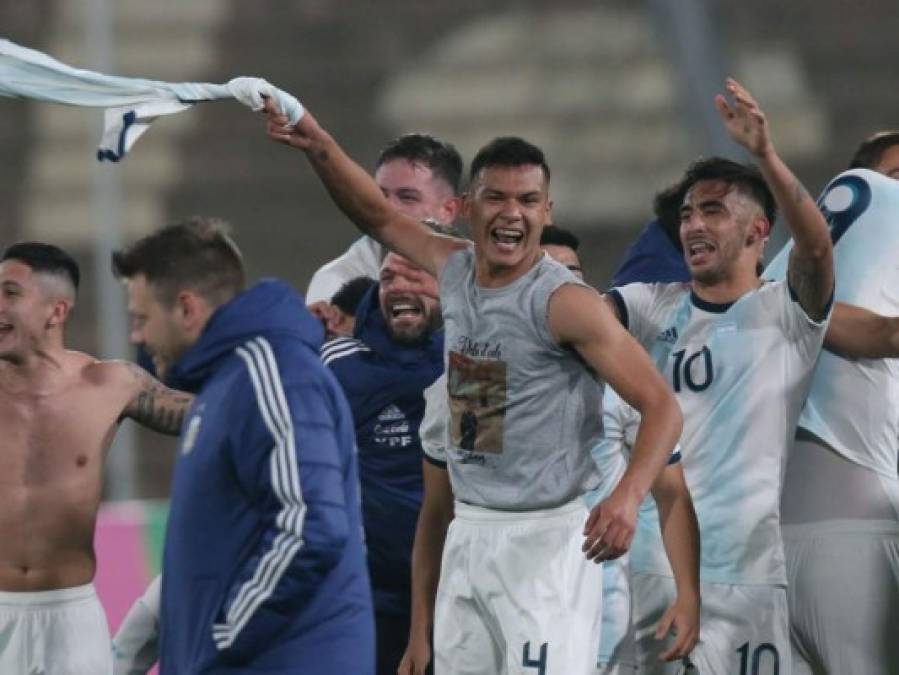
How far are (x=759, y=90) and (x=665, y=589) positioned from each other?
6257 millimetres

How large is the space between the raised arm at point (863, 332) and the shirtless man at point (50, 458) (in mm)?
1848

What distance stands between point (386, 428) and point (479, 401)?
987 millimetres

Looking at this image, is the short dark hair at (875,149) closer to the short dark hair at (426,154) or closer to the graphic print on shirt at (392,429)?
the short dark hair at (426,154)

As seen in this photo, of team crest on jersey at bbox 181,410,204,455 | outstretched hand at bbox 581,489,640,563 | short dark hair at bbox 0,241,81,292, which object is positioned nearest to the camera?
team crest on jersey at bbox 181,410,204,455

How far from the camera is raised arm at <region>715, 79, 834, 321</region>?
5.04m

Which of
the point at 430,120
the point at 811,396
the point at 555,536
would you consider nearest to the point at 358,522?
the point at 555,536

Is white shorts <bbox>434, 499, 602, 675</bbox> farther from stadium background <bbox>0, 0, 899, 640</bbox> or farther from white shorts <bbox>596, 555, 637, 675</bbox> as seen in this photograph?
stadium background <bbox>0, 0, 899, 640</bbox>

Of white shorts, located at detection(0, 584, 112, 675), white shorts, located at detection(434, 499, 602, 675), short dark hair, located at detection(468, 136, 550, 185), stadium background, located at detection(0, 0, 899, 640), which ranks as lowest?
white shorts, located at detection(0, 584, 112, 675)

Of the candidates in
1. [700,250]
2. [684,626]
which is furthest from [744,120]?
[684,626]

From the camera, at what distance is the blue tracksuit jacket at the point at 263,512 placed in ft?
12.9

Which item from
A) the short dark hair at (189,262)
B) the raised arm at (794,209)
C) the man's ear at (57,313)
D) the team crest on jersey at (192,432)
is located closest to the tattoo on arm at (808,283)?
the raised arm at (794,209)

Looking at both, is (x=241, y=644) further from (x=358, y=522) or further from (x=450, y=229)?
(x=450, y=229)

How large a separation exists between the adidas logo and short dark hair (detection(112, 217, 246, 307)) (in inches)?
74.9

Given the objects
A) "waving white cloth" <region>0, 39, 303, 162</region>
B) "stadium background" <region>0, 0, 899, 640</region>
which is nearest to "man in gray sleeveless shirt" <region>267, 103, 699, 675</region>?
"waving white cloth" <region>0, 39, 303, 162</region>
